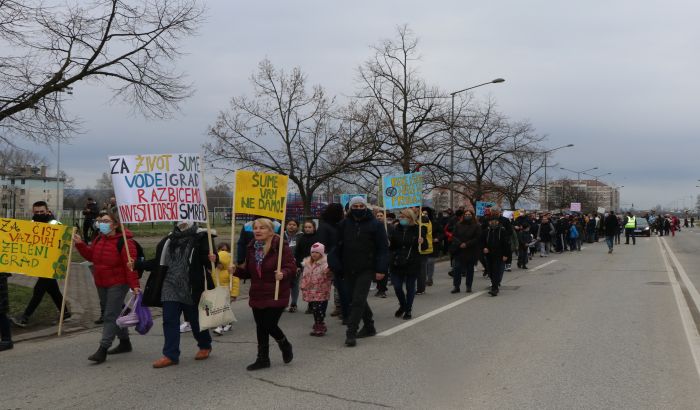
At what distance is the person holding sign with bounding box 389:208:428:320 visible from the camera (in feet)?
30.0

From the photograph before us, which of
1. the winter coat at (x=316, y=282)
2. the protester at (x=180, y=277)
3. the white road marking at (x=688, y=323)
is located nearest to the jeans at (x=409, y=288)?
the winter coat at (x=316, y=282)

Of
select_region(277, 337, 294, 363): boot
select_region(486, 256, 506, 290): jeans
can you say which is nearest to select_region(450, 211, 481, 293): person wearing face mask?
select_region(486, 256, 506, 290): jeans

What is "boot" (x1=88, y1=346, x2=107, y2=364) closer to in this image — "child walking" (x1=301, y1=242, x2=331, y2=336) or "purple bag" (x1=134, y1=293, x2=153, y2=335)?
"purple bag" (x1=134, y1=293, x2=153, y2=335)

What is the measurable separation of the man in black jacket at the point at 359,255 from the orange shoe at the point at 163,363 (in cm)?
206

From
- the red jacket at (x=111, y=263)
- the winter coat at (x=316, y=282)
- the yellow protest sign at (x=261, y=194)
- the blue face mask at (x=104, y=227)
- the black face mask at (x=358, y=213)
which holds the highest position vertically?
the yellow protest sign at (x=261, y=194)

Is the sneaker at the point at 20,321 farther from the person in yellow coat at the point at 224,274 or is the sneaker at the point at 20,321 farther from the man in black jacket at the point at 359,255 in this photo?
the man in black jacket at the point at 359,255

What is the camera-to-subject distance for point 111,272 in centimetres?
666

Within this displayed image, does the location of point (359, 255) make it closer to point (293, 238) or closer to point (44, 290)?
point (293, 238)

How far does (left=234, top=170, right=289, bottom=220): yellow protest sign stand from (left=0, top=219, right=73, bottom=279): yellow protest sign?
279 cm

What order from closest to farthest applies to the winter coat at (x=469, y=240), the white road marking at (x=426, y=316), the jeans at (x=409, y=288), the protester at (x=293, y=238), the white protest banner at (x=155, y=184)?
the white protest banner at (x=155, y=184) → the white road marking at (x=426, y=316) → the jeans at (x=409, y=288) → the protester at (x=293, y=238) → the winter coat at (x=469, y=240)

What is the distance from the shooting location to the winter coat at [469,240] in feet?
40.9

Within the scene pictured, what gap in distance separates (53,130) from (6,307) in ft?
14.5

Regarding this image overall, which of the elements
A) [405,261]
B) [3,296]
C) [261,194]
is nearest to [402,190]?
[405,261]

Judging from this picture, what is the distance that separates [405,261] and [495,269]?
363 cm
